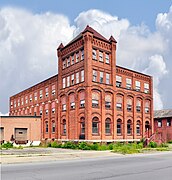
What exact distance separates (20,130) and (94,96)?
1632cm

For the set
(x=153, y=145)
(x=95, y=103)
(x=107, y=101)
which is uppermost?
(x=107, y=101)

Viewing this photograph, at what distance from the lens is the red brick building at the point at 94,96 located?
3731 centimetres

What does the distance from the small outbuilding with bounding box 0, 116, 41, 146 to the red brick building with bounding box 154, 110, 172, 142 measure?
2408 centimetres

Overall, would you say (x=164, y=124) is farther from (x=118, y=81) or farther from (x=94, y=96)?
(x=94, y=96)

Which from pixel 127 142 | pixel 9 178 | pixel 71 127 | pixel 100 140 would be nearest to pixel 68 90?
pixel 71 127

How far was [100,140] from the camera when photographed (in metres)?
37.1

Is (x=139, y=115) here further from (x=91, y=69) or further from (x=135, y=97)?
(x=91, y=69)

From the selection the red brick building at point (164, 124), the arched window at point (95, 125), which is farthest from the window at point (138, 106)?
the red brick building at point (164, 124)

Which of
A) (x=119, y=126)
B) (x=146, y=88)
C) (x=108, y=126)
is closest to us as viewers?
(x=108, y=126)

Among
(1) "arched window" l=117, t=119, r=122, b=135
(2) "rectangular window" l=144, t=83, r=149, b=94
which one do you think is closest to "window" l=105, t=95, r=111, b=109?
(1) "arched window" l=117, t=119, r=122, b=135

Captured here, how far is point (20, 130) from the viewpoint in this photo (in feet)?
153

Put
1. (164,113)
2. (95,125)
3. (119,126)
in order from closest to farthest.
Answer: (95,125) < (119,126) < (164,113)

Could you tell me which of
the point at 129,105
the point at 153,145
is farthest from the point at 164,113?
the point at 153,145

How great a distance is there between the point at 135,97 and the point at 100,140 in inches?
438
